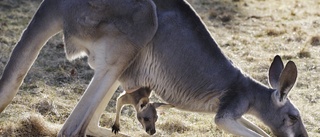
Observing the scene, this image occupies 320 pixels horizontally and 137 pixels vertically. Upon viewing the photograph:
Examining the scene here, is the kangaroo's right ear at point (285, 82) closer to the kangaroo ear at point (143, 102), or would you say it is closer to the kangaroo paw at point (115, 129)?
the kangaroo ear at point (143, 102)

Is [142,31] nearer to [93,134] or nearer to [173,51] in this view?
[173,51]

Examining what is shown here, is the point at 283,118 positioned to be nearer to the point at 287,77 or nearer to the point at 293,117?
the point at 293,117

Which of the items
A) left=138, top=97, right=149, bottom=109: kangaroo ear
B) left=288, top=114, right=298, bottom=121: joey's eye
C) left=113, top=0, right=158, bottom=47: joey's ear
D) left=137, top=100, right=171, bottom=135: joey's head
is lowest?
left=288, top=114, right=298, bottom=121: joey's eye

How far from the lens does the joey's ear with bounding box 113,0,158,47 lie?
193 inches

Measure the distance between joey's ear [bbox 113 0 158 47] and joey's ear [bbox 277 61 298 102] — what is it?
1.05 meters

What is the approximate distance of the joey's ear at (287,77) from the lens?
189 inches

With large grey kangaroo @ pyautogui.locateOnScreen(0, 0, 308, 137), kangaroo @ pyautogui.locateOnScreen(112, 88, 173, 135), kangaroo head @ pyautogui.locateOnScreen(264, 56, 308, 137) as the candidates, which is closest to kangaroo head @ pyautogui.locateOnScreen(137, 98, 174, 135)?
kangaroo @ pyautogui.locateOnScreen(112, 88, 173, 135)

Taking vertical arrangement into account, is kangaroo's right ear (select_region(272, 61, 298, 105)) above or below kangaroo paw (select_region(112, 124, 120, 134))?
above

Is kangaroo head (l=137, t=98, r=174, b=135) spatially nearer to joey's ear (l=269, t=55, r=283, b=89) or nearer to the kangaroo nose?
the kangaroo nose

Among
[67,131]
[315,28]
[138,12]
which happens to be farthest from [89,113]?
[315,28]

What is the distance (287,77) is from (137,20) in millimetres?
1238

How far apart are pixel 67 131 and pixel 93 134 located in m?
0.75

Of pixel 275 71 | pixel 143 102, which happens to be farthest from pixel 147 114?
pixel 275 71

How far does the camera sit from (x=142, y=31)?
492cm
